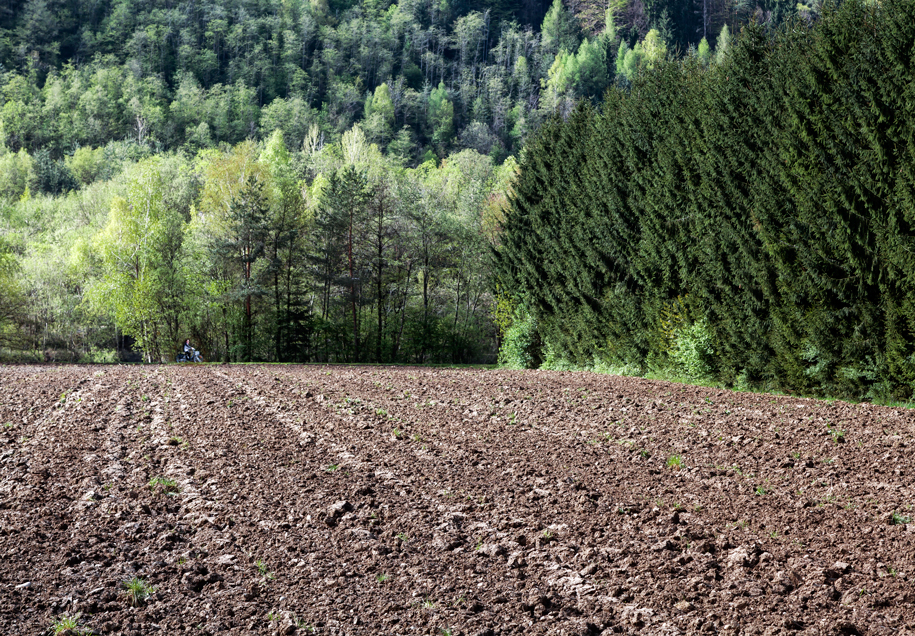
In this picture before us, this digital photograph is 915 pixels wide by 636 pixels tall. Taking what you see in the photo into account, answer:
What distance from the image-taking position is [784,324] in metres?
10.3

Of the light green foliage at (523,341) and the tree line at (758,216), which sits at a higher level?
the tree line at (758,216)

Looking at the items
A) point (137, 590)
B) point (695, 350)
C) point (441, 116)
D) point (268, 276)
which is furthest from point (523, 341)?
point (441, 116)

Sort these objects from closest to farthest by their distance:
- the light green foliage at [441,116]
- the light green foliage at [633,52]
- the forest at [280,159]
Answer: the forest at [280,159] < the light green foliage at [633,52] < the light green foliage at [441,116]

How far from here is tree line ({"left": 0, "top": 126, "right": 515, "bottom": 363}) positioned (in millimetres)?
30938

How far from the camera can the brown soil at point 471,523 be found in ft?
12.3

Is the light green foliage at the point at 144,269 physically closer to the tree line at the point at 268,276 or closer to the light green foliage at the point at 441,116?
the tree line at the point at 268,276

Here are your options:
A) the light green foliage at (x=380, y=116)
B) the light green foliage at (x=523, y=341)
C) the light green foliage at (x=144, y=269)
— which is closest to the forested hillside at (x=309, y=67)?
the light green foliage at (x=380, y=116)

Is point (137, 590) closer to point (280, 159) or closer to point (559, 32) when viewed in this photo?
point (280, 159)

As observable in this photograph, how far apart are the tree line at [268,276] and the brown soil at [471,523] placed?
2216 cm

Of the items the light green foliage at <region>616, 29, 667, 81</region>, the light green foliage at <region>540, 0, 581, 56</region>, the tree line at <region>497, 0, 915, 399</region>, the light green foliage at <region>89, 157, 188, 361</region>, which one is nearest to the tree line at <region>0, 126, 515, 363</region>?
the light green foliage at <region>89, 157, 188, 361</region>

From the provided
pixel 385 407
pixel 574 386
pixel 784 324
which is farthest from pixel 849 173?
pixel 385 407

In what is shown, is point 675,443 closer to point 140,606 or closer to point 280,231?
point 140,606

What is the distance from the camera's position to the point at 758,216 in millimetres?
10578

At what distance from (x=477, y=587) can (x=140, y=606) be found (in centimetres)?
197
